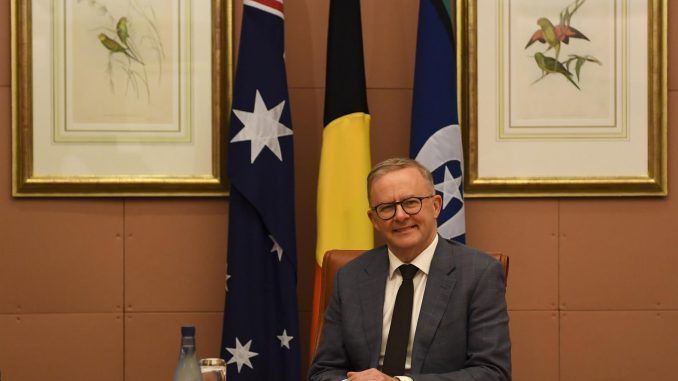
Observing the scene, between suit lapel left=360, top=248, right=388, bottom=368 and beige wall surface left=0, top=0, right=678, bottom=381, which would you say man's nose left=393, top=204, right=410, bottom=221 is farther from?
beige wall surface left=0, top=0, right=678, bottom=381

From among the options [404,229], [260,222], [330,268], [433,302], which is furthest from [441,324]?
[260,222]

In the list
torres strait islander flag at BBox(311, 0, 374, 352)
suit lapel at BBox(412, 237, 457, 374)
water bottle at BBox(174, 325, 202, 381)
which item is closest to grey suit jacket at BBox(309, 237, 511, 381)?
suit lapel at BBox(412, 237, 457, 374)

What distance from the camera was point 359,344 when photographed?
2.75 m

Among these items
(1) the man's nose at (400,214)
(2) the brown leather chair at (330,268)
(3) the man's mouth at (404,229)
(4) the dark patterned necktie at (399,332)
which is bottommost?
(4) the dark patterned necktie at (399,332)

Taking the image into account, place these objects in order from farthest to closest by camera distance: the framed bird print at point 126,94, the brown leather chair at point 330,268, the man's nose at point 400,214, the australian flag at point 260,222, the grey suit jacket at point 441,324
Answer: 1. the framed bird print at point 126,94
2. the australian flag at point 260,222
3. the brown leather chair at point 330,268
4. the man's nose at point 400,214
5. the grey suit jacket at point 441,324

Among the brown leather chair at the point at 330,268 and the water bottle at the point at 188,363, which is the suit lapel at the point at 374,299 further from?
the water bottle at the point at 188,363

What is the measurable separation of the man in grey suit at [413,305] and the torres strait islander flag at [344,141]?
2.95ft

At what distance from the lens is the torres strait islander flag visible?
3811 mm

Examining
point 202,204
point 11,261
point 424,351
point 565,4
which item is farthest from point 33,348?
point 565,4

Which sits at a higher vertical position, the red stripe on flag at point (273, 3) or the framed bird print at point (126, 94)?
the red stripe on flag at point (273, 3)

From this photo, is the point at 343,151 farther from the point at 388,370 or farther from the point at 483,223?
the point at 388,370

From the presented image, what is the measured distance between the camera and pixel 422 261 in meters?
2.82

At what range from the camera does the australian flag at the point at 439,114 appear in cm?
379

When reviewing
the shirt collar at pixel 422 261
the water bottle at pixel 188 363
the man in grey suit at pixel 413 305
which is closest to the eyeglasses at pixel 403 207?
the man in grey suit at pixel 413 305
